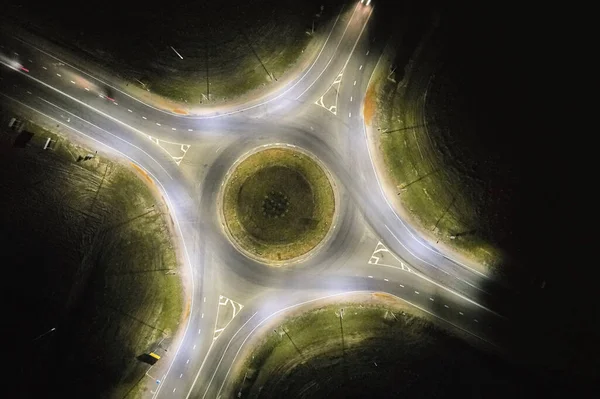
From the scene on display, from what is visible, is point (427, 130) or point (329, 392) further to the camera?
point (427, 130)

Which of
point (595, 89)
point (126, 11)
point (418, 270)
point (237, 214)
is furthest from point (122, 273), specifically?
point (595, 89)

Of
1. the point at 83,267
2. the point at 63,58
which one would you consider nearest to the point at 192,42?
the point at 63,58

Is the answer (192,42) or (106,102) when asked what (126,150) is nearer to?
(106,102)

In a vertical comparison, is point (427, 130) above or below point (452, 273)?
above

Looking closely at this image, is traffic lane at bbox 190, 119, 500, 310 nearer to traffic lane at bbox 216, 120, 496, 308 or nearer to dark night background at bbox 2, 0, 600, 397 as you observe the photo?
traffic lane at bbox 216, 120, 496, 308

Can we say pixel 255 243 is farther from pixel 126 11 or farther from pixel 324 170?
pixel 126 11

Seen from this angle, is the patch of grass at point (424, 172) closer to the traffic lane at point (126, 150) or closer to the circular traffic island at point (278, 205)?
the circular traffic island at point (278, 205)

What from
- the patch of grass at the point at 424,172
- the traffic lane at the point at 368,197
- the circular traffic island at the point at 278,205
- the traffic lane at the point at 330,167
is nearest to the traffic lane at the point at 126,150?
the traffic lane at the point at 330,167
